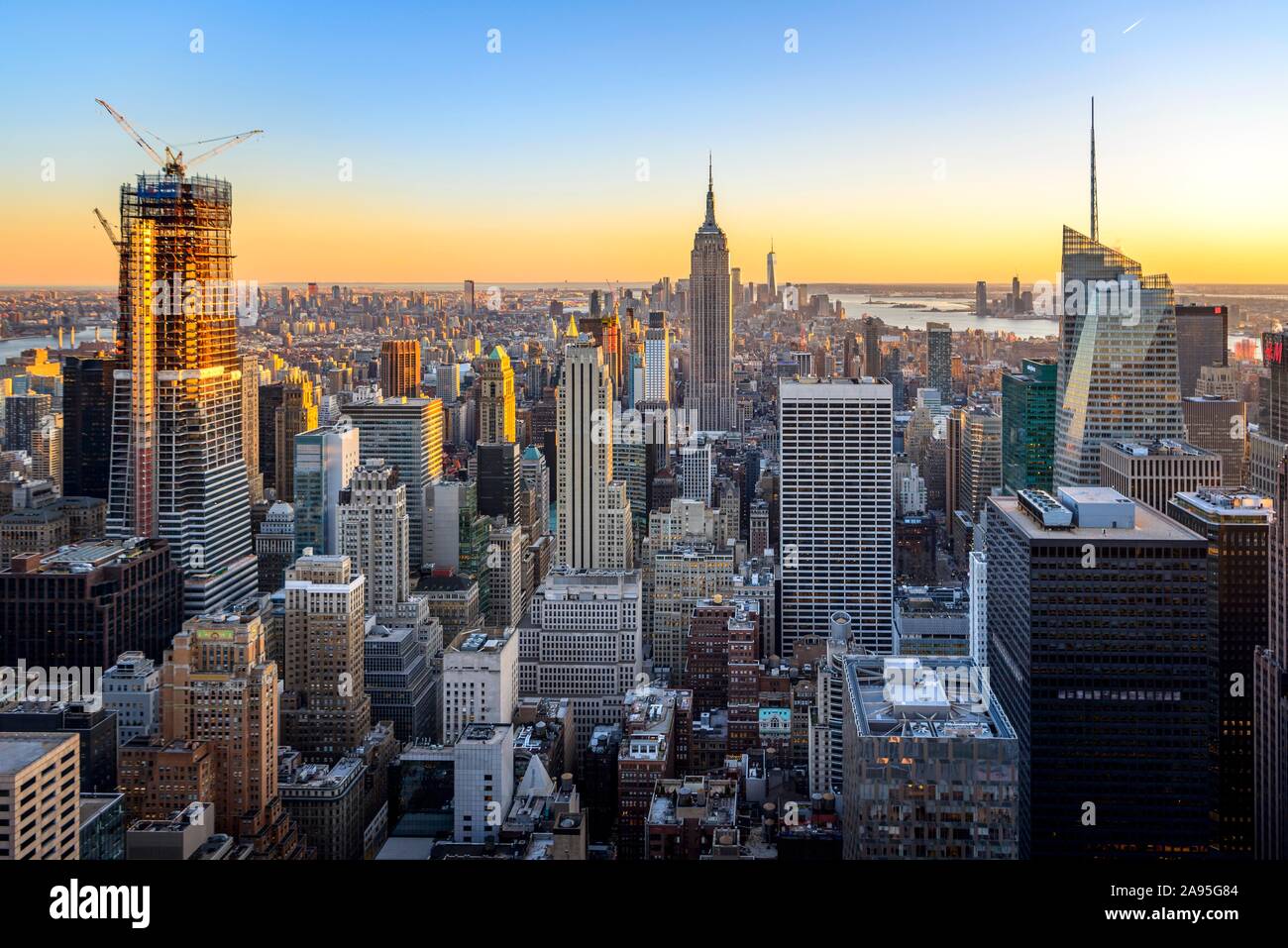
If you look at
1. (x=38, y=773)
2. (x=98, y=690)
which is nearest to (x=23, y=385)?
(x=98, y=690)

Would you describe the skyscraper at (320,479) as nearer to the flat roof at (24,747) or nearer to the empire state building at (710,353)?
the empire state building at (710,353)

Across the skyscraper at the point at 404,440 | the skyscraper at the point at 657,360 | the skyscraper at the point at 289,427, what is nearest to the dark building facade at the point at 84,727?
the skyscraper at the point at 289,427

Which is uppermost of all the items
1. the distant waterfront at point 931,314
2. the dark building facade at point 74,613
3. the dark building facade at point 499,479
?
the distant waterfront at point 931,314

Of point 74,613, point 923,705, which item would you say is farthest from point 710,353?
point 923,705

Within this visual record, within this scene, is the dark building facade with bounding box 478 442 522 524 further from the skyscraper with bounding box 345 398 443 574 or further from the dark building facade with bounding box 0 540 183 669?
the dark building facade with bounding box 0 540 183 669

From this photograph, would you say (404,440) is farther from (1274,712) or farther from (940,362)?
(1274,712)

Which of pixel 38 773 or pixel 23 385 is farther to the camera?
pixel 23 385
